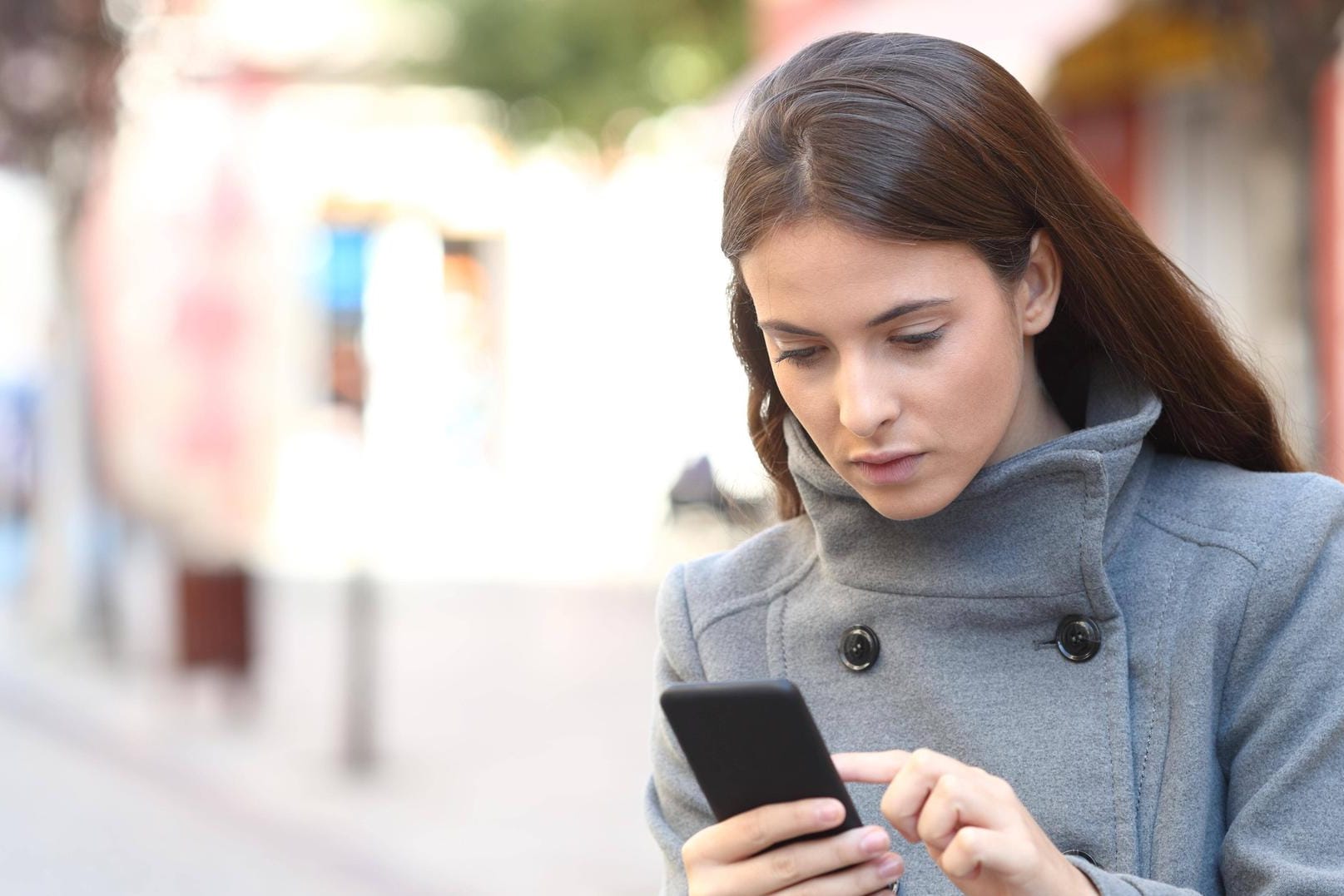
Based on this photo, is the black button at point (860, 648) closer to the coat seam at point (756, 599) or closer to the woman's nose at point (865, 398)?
the coat seam at point (756, 599)

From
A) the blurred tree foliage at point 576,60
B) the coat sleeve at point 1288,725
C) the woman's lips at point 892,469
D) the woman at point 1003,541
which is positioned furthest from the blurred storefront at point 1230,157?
the blurred tree foliage at point 576,60

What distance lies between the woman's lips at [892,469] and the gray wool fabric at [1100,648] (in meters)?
0.11

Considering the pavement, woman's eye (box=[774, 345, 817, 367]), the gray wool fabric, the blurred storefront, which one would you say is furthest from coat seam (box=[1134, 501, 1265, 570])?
the pavement

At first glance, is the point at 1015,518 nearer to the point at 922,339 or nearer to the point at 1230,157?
the point at 922,339

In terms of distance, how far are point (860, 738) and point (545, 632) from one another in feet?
30.3

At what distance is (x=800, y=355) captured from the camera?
1.79 m

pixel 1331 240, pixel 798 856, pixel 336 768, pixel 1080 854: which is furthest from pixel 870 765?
pixel 1331 240

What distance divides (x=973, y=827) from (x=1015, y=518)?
18.4 inches

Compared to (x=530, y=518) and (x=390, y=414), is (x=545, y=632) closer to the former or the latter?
(x=530, y=518)

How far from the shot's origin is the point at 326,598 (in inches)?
531

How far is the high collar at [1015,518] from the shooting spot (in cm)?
182

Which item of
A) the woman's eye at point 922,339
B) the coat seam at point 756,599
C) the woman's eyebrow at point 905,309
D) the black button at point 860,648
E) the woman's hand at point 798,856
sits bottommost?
the woman's hand at point 798,856

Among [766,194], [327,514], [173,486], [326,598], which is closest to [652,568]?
[326,598]

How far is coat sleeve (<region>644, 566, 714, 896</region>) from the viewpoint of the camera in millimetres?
1951
